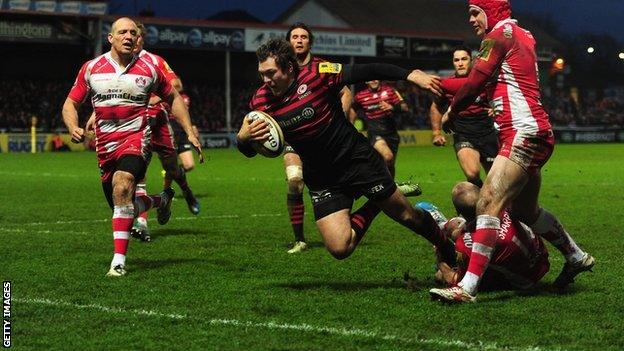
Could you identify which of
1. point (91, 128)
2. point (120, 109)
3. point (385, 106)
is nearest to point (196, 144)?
point (120, 109)

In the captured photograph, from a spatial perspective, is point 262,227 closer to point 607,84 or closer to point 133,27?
point 133,27

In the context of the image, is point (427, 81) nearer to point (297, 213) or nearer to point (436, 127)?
point (297, 213)

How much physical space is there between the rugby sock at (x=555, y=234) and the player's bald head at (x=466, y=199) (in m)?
0.56

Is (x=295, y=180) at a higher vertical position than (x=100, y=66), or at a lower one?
lower

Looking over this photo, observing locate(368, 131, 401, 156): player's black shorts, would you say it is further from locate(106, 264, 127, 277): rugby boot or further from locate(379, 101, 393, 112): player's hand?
locate(106, 264, 127, 277): rugby boot

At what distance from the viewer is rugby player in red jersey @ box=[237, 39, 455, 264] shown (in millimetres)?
8219

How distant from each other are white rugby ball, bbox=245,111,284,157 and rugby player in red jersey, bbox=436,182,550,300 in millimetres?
1626

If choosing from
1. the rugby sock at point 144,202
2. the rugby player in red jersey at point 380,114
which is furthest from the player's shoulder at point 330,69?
the rugby player in red jersey at point 380,114

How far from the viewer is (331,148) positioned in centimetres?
845

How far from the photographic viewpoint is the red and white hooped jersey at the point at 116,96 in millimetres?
10031

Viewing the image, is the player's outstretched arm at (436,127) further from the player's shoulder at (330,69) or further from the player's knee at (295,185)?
the player's shoulder at (330,69)

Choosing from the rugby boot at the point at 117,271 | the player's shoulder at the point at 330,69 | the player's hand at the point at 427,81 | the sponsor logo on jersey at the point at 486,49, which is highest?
the sponsor logo on jersey at the point at 486,49

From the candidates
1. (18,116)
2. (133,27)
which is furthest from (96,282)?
(18,116)

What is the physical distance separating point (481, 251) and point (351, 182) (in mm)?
1338
